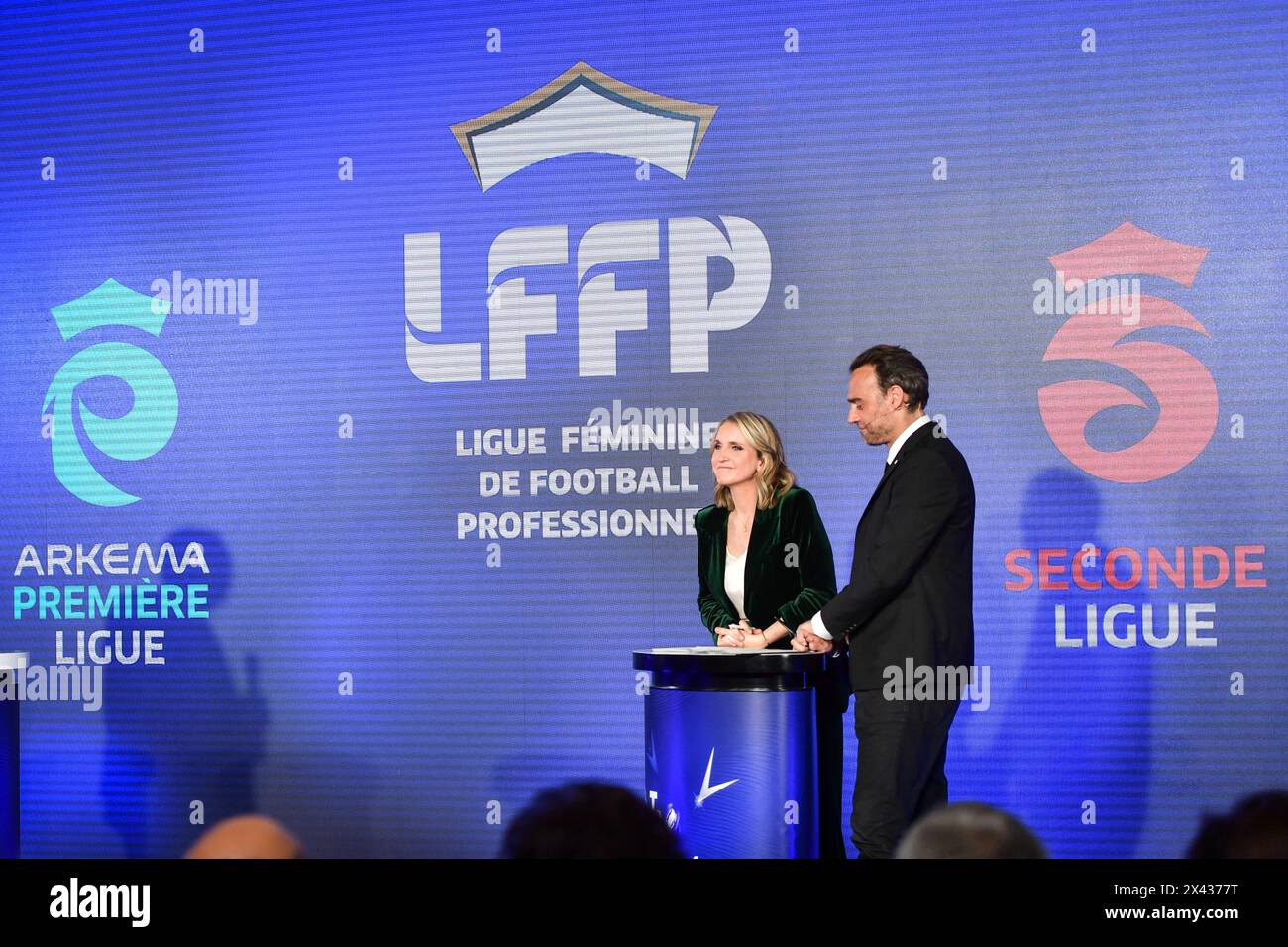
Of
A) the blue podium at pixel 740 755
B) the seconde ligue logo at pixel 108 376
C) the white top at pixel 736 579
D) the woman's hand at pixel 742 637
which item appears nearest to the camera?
the blue podium at pixel 740 755

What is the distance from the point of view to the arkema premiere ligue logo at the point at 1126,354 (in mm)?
3988

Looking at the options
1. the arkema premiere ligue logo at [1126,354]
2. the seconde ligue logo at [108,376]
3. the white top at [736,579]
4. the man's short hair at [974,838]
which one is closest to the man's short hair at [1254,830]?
the man's short hair at [974,838]

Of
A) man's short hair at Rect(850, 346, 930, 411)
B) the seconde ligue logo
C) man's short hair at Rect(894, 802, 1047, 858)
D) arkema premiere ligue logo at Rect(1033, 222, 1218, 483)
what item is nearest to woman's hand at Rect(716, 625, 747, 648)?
man's short hair at Rect(850, 346, 930, 411)

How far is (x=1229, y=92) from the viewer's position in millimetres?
3959

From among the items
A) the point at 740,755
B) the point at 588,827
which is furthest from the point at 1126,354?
the point at 588,827

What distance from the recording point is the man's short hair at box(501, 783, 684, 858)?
1.41 metres

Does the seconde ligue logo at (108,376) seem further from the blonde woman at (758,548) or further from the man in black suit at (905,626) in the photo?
the man in black suit at (905,626)

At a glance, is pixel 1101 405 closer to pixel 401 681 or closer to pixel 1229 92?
pixel 1229 92

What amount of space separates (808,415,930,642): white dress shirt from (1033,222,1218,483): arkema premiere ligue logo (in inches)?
34.5

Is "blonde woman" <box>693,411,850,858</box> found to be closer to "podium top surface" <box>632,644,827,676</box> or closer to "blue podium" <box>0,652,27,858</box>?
"podium top surface" <box>632,644,827,676</box>

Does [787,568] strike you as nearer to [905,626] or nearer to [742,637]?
[742,637]

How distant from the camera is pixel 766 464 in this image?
3734 millimetres

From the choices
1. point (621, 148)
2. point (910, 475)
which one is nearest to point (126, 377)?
point (621, 148)

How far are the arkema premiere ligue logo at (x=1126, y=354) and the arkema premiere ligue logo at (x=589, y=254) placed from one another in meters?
1.00
